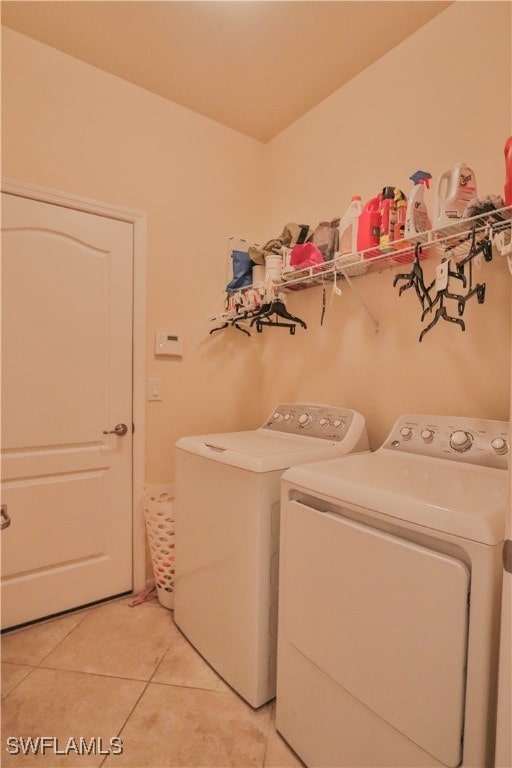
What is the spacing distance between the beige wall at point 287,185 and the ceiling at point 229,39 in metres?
0.08

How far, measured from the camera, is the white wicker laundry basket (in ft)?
6.50

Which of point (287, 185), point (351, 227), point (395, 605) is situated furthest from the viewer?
point (287, 185)

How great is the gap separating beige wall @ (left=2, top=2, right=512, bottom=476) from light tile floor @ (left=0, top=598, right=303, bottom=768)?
0.83 meters

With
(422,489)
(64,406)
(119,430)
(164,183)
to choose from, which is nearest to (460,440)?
(422,489)

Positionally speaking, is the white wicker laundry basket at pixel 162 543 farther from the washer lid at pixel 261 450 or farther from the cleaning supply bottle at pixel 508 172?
the cleaning supply bottle at pixel 508 172

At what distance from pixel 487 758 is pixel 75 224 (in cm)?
240

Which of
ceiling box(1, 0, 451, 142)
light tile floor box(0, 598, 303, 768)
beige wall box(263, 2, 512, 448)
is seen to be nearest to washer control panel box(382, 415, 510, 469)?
beige wall box(263, 2, 512, 448)

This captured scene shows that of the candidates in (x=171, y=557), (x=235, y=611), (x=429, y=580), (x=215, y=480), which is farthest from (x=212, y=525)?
(x=429, y=580)

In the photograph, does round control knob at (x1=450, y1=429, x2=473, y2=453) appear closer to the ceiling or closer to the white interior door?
the white interior door

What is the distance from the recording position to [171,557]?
198 cm

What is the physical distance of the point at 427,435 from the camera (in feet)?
4.76

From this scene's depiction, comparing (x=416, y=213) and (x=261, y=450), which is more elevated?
(x=416, y=213)

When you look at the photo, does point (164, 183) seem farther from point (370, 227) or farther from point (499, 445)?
point (499, 445)

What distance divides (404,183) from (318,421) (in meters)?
1.14
